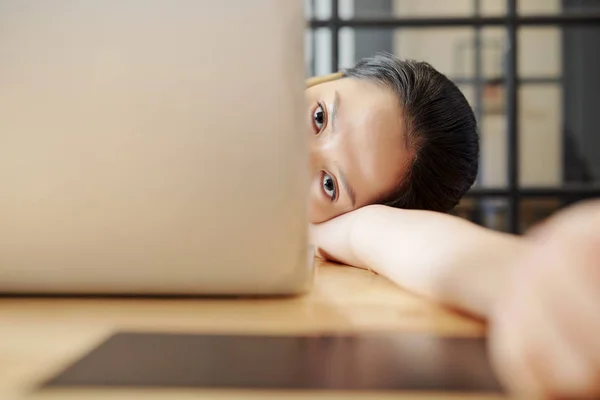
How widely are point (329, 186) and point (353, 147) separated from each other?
10 centimetres

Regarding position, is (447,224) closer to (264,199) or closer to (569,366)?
(264,199)

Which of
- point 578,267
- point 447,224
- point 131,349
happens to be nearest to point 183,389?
point 131,349

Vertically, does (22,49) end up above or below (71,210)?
above

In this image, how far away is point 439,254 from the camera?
51 cm

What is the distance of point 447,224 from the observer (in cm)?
57

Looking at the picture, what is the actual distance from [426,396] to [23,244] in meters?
0.38

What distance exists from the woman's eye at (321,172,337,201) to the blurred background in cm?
100

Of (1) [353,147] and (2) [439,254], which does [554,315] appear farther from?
(1) [353,147]

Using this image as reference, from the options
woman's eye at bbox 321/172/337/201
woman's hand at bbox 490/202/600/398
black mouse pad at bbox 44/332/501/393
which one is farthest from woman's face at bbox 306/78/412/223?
woman's hand at bbox 490/202/600/398

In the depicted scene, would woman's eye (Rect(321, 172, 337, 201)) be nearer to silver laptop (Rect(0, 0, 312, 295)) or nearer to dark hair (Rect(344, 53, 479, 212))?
dark hair (Rect(344, 53, 479, 212))

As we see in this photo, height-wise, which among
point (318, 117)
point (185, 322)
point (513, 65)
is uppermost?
point (513, 65)

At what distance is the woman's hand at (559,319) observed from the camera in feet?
0.94

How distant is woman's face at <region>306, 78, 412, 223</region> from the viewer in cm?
101

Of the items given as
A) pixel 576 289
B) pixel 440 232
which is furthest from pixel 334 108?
pixel 576 289
